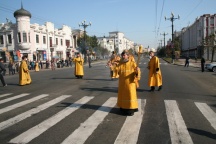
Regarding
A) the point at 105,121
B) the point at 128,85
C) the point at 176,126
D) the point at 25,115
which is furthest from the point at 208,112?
the point at 25,115

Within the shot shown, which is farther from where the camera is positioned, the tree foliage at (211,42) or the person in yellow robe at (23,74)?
the tree foliage at (211,42)

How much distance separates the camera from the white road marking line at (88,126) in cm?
491

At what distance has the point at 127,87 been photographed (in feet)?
22.1

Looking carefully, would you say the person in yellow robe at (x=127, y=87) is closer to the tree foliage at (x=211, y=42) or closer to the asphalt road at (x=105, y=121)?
the asphalt road at (x=105, y=121)

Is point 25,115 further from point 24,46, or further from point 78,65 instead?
point 24,46

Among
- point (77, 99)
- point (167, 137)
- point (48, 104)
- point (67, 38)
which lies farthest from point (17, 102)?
Result: point (67, 38)

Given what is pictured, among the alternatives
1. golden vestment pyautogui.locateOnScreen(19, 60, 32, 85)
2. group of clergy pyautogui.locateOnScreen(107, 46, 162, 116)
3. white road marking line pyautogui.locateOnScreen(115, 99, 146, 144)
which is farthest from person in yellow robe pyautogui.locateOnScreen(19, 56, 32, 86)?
white road marking line pyautogui.locateOnScreen(115, 99, 146, 144)

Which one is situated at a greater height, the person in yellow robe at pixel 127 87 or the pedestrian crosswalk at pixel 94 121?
the person in yellow robe at pixel 127 87

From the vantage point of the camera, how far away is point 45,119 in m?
6.50

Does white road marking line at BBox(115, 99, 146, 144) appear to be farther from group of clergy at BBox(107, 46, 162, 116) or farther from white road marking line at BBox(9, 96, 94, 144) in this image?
white road marking line at BBox(9, 96, 94, 144)

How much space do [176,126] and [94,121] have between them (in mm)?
2017

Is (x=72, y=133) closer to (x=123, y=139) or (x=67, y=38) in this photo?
(x=123, y=139)

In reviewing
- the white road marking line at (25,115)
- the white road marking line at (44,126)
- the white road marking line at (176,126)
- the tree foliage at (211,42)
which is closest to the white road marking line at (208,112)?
the white road marking line at (176,126)

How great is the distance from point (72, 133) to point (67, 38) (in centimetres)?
5923
